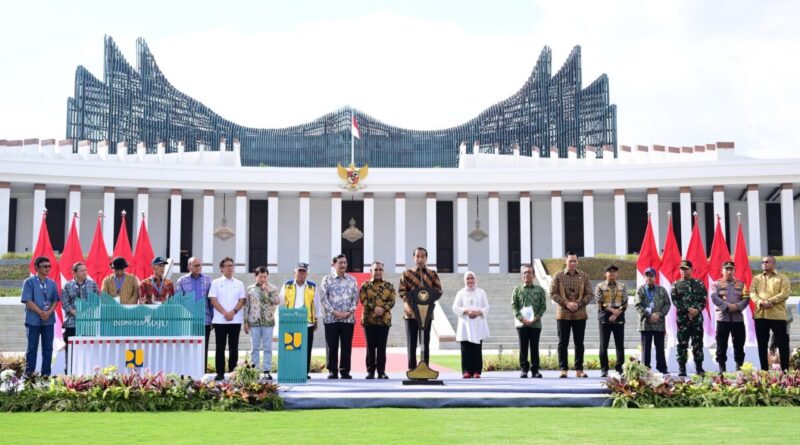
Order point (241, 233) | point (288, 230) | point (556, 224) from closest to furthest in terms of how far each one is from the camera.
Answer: point (241, 233) < point (556, 224) < point (288, 230)

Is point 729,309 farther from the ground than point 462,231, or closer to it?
closer to it

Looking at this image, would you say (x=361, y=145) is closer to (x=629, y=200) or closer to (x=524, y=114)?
(x=524, y=114)

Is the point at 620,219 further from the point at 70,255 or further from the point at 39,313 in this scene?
the point at 39,313

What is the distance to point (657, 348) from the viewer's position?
13.7 meters

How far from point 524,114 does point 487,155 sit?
647 centimetres

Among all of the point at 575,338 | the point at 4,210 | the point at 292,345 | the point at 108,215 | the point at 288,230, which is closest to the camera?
the point at 292,345

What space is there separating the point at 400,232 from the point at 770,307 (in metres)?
25.6

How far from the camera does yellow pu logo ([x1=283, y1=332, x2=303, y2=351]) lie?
11.7m

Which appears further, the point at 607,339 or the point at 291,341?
the point at 607,339

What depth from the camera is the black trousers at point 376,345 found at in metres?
12.7

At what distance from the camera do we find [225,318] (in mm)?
12383

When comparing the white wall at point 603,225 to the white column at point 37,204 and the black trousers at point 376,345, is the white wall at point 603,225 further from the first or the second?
the black trousers at point 376,345

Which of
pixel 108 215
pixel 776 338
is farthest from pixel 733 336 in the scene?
pixel 108 215

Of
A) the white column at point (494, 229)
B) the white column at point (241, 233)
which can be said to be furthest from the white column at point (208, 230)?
the white column at point (494, 229)
